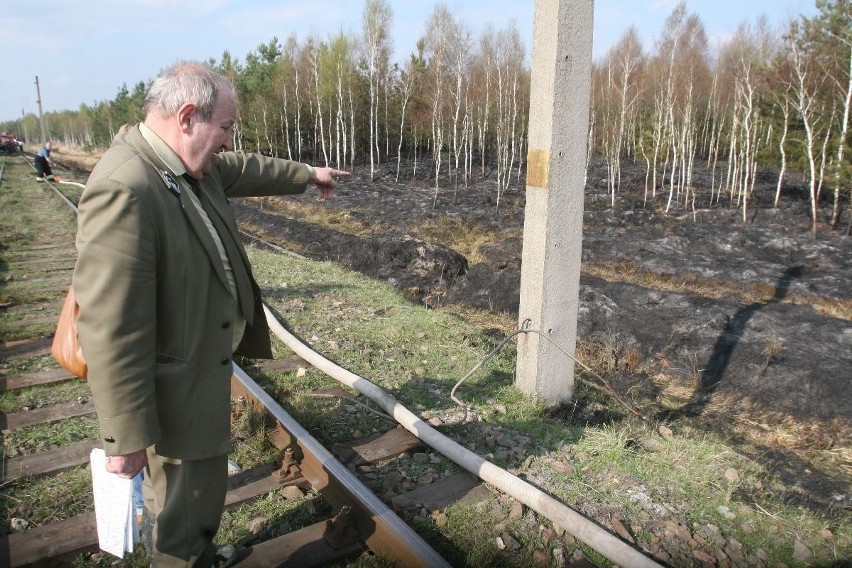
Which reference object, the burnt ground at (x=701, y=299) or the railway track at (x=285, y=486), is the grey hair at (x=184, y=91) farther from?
the burnt ground at (x=701, y=299)

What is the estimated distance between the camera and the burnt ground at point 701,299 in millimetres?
5238

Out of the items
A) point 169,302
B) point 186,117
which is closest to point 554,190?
point 186,117

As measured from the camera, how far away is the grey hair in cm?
207

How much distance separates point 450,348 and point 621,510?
8.93 ft

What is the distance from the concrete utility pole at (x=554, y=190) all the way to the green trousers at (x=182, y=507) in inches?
103

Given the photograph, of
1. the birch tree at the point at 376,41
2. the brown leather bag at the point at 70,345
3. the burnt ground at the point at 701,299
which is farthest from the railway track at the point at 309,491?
the birch tree at the point at 376,41

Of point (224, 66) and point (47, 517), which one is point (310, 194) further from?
point (224, 66)

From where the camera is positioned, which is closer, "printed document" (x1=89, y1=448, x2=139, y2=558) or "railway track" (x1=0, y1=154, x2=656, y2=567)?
"printed document" (x1=89, y1=448, x2=139, y2=558)

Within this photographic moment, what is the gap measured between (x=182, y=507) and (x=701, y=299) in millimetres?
7068

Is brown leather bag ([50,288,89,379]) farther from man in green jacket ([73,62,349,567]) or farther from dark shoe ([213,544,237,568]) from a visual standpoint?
dark shoe ([213,544,237,568])

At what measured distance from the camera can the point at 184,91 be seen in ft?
6.79

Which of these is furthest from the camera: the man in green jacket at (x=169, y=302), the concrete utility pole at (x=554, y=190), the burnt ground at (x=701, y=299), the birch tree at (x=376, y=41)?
the birch tree at (x=376, y=41)

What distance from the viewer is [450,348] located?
5750 mm

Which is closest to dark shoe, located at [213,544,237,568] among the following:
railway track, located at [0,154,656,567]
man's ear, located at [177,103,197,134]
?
railway track, located at [0,154,656,567]
